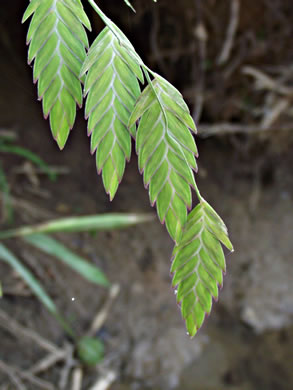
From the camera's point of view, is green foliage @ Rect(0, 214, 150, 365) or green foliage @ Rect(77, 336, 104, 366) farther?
green foliage @ Rect(77, 336, 104, 366)

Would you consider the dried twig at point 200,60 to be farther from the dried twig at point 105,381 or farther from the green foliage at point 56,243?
the dried twig at point 105,381

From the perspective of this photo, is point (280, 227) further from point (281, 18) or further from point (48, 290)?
point (48, 290)

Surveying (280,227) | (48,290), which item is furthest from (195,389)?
(280,227)

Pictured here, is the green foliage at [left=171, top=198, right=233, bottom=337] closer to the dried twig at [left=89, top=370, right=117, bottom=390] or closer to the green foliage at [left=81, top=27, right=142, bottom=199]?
the green foliage at [left=81, top=27, right=142, bottom=199]

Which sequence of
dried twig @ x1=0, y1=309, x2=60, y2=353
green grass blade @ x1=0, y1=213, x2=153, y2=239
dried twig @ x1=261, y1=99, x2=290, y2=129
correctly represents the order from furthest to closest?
dried twig @ x1=261, y1=99, x2=290, y2=129, dried twig @ x1=0, y1=309, x2=60, y2=353, green grass blade @ x1=0, y1=213, x2=153, y2=239

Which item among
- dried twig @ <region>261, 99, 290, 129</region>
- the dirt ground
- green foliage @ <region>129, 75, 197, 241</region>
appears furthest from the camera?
dried twig @ <region>261, 99, 290, 129</region>

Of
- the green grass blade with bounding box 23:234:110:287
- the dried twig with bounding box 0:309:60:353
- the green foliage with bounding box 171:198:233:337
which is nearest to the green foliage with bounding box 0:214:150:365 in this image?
the green grass blade with bounding box 23:234:110:287
